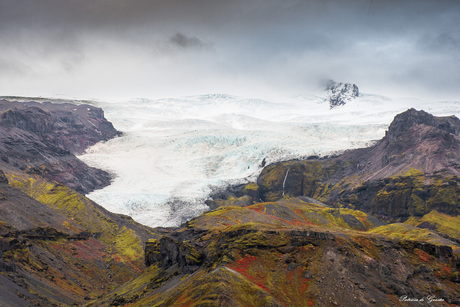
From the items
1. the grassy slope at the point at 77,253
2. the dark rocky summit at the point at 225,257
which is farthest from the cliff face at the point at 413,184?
the grassy slope at the point at 77,253

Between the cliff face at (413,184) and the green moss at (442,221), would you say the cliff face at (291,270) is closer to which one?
the green moss at (442,221)

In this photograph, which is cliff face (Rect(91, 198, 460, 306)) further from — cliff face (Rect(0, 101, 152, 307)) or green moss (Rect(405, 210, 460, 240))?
Result: green moss (Rect(405, 210, 460, 240))

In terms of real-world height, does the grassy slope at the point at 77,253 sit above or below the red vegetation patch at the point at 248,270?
below

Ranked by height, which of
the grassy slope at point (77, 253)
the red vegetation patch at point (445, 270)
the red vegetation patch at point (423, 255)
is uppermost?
the red vegetation patch at point (423, 255)

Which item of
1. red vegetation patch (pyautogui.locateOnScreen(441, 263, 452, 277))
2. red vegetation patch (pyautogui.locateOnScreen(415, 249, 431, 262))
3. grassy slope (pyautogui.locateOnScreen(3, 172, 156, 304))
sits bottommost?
grassy slope (pyautogui.locateOnScreen(3, 172, 156, 304))

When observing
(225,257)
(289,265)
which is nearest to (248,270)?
(225,257)

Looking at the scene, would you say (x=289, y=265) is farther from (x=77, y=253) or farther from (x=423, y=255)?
(x=77, y=253)

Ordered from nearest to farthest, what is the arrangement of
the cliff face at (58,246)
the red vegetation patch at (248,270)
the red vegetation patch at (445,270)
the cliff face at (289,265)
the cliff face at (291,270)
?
the cliff face at (291,270) → the cliff face at (289,265) → the red vegetation patch at (248,270) → the red vegetation patch at (445,270) → the cliff face at (58,246)

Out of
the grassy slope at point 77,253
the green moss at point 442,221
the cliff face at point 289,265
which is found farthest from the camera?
the green moss at point 442,221

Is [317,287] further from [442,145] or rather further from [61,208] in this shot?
[442,145]

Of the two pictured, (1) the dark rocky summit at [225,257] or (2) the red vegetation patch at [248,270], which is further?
(2) the red vegetation patch at [248,270]

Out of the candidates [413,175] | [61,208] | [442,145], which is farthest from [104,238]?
[442,145]

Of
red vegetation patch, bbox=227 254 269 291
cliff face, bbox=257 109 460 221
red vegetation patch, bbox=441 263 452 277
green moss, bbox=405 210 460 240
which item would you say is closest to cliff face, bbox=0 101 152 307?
red vegetation patch, bbox=227 254 269 291

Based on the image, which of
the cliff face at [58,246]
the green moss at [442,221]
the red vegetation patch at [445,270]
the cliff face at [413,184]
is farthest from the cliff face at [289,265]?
the cliff face at [413,184]
